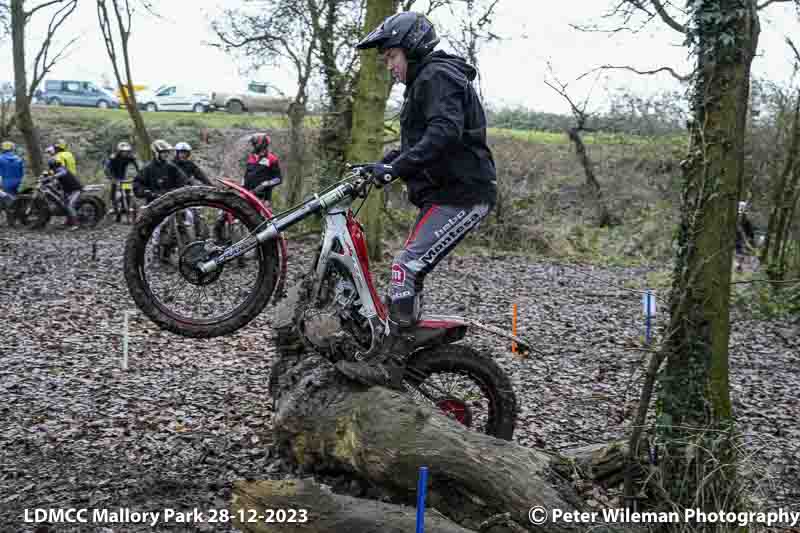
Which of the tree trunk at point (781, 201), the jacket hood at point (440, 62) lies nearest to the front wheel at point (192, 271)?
the jacket hood at point (440, 62)

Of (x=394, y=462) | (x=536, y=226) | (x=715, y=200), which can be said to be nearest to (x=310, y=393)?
(x=394, y=462)

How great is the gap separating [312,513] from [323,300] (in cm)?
150

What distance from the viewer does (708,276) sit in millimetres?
4059

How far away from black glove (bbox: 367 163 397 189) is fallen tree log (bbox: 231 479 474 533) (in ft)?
5.89

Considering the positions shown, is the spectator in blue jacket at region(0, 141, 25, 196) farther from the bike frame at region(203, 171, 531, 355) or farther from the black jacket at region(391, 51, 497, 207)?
the black jacket at region(391, 51, 497, 207)

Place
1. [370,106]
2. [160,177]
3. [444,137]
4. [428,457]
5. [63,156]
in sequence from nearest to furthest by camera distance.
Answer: [428,457] < [444,137] < [160,177] < [370,106] < [63,156]

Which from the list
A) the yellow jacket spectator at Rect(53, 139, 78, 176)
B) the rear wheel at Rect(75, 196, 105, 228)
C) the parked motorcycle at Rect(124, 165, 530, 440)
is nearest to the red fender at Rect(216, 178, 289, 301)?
the parked motorcycle at Rect(124, 165, 530, 440)

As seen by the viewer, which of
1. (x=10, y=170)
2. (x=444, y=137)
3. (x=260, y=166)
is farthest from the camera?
(x=10, y=170)

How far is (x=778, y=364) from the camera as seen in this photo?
900cm

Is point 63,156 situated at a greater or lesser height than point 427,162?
greater

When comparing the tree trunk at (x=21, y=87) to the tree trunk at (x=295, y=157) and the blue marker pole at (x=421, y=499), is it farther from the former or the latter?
the blue marker pole at (x=421, y=499)

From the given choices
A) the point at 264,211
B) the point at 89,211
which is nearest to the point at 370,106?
the point at 264,211

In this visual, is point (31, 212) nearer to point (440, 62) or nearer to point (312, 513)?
point (440, 62)

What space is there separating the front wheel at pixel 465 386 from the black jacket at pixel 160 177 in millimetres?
8931
